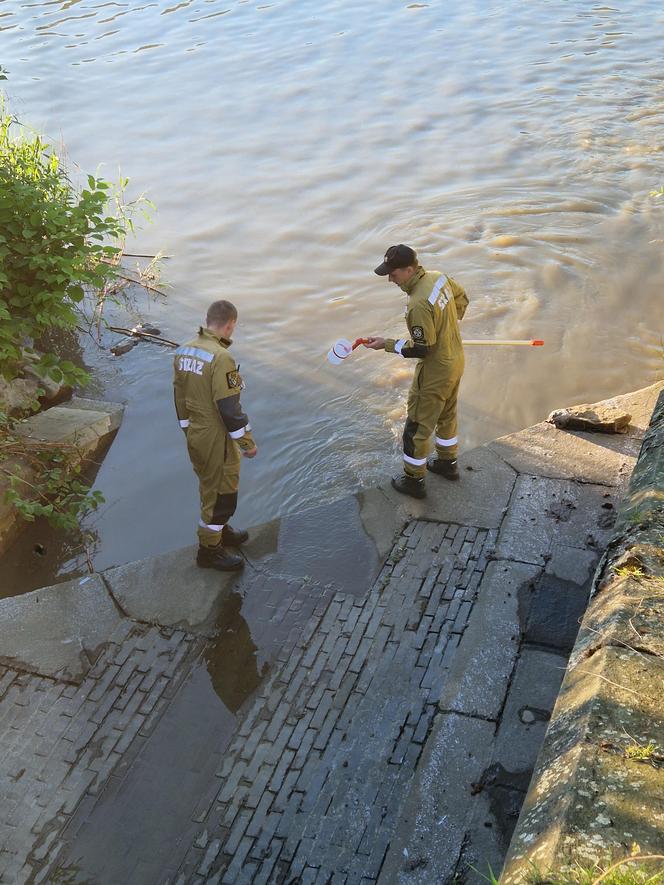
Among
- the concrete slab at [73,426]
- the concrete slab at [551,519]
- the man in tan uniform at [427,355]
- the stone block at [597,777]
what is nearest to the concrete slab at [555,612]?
the concrete slab at [551,519]

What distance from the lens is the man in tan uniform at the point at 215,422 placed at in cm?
568

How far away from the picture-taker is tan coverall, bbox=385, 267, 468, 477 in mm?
6160

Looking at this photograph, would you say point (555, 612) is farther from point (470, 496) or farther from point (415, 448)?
point (415, 448)

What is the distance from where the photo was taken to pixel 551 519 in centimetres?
610

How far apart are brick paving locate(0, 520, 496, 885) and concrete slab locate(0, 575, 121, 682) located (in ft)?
0.37

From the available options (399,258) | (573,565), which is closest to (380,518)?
(573,565)

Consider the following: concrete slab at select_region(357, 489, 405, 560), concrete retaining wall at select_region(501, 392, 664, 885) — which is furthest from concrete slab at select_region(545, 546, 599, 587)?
concrete retaining wall at select_region(501, 392, 664, 885)

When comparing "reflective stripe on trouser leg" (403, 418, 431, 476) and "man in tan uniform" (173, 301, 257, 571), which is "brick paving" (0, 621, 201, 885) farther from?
"reflective stripe on trouser leg" (403, 418, 431, 476)

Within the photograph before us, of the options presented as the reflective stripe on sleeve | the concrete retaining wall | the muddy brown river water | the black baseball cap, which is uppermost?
the black baseball cap

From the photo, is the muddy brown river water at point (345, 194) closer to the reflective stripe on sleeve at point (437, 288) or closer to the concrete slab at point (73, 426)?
the concrete slab at point (73, 426)

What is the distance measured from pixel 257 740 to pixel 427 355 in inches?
118

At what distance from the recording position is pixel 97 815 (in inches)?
178

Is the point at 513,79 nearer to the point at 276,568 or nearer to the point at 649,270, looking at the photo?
the point at 649,270

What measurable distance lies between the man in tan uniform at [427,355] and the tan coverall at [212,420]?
4.20ft
